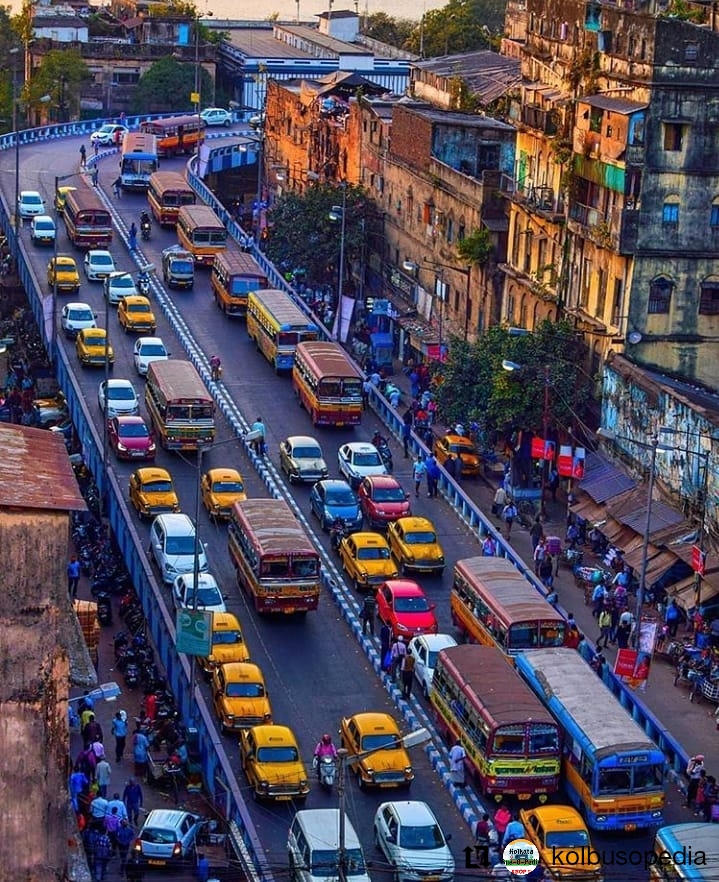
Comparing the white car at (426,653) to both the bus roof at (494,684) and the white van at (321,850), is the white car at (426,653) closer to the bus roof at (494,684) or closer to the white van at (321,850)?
the bus roof at (494,684)

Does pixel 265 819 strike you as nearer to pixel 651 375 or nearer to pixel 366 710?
pixel 366 710

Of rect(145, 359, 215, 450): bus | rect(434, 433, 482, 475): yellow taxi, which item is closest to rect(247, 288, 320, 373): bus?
rect(434, 433, 482, 475): yellow taxi

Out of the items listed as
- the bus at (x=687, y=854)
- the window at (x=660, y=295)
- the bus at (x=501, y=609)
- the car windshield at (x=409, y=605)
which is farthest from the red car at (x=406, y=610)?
the window at (x=660, y=295)

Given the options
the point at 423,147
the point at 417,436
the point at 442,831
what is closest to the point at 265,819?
the point at 442,831

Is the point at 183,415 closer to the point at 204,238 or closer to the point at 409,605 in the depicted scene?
the point at 409,605

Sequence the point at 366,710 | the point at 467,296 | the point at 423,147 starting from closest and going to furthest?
1. the point at 366,710
2. the point at 467,296
3. the point at 423,147

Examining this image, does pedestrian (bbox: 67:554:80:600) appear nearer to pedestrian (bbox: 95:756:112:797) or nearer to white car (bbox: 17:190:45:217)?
pedestrian (bbox: 95:756:112:797)

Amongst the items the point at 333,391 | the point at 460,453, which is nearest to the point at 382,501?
the point at 460,453
